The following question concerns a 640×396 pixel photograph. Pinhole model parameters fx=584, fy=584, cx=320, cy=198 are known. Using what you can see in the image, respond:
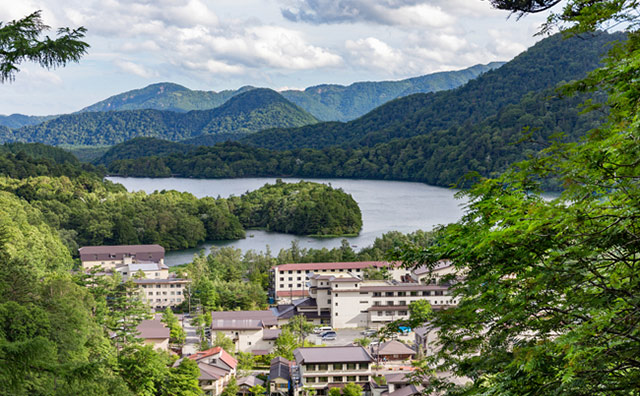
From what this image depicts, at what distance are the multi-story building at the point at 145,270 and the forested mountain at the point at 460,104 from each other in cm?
5547

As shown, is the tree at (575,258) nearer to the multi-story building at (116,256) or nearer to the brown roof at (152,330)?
the brown roof at (152,330)

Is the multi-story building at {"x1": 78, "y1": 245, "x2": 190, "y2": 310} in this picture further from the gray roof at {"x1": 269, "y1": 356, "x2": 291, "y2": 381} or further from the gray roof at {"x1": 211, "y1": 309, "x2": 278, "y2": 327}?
the gray roof at {"x1": 269, "y1": 356, "x2": 291, "y2": 381}

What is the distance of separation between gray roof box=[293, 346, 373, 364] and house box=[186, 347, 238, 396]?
138 centimetres

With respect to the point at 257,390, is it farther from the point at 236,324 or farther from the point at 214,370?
the point at 236,324

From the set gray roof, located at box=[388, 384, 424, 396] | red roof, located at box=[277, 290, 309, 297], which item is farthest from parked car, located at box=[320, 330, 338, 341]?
gray roof, located at box=[388, 384, 424, 396]

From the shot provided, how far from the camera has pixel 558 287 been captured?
90.0 inches

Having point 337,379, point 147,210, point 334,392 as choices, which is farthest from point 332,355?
point 147,210

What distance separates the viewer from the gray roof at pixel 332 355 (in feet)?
37.3

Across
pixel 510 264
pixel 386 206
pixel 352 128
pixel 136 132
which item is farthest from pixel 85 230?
pixel 136 132

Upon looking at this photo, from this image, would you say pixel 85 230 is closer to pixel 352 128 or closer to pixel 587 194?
pixel 587 194

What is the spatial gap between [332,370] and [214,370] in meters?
2.27

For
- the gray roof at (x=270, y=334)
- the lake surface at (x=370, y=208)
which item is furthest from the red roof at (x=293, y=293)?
the lake surface at (x=370, y=208)

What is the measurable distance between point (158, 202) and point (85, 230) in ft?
17.8

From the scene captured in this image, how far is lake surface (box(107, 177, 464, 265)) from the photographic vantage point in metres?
32.1
